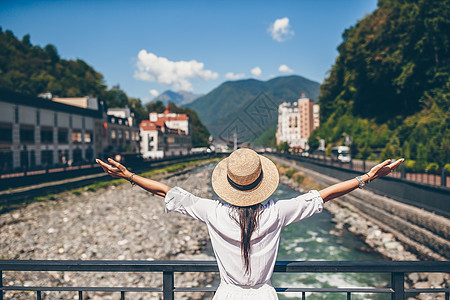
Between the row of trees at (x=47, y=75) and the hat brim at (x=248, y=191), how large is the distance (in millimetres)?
49163

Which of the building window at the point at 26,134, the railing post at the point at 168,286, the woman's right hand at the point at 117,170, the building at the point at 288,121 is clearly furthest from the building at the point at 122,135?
the woman's right hand at the point at 117,170

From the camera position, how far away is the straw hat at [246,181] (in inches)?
72.6

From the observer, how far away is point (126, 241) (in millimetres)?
15008

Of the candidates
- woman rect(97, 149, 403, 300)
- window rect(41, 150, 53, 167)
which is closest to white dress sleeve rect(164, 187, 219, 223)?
woman rect(97, 149, 403, 300)

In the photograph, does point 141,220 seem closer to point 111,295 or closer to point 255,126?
point 111,295

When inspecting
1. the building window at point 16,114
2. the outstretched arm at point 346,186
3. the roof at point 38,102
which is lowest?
the outstretched arm at point 346,186

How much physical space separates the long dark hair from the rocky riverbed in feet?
25.5

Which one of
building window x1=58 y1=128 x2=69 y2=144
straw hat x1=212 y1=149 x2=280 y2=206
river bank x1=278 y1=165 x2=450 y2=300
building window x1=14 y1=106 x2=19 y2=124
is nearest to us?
straw hat x1=212 y1=149 x2=280 y2=206

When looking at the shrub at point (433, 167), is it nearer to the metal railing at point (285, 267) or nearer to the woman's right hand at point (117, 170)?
the metal railing at point (285, 267)

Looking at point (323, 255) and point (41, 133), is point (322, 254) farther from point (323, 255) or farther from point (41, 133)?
point (41, 133)

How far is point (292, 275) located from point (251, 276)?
12.4 m

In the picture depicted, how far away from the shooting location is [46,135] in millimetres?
34531

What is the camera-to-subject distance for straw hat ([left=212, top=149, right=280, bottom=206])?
1.84m

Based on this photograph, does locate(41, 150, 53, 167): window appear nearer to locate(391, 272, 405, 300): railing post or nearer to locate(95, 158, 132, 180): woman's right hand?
locate(95, 158, 132, 180): woman's right hand
